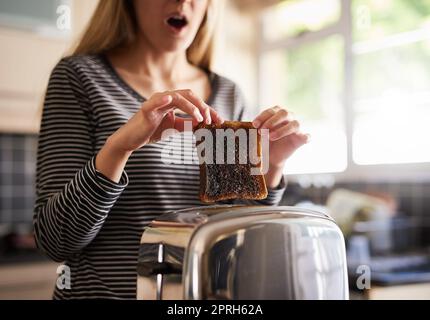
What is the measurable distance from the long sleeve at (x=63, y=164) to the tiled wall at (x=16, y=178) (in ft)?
5.15

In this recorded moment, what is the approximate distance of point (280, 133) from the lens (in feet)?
1.84

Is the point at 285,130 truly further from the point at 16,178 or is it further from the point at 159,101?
the point at 16,178

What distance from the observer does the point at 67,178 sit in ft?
2.13

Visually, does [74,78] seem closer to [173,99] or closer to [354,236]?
[173,99]

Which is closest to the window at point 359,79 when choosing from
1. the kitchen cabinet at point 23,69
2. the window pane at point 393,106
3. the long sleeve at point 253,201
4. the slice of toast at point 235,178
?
the window pane at point 393,106

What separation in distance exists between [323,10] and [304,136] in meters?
1.72

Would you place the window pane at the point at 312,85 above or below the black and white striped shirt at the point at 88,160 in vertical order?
above

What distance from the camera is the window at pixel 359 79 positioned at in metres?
1.83

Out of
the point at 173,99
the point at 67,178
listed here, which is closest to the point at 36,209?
the point at 67,178

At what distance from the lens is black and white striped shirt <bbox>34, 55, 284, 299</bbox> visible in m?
0.66

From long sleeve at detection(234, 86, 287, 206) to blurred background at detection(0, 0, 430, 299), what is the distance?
800mm

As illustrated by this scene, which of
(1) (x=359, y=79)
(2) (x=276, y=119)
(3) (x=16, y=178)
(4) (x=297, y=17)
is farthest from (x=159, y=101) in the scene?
(4) (x=297, y=17)

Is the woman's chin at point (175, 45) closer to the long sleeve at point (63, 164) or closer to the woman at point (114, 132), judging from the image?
the woman at point (114, 132)

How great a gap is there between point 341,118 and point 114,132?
1.63 m
